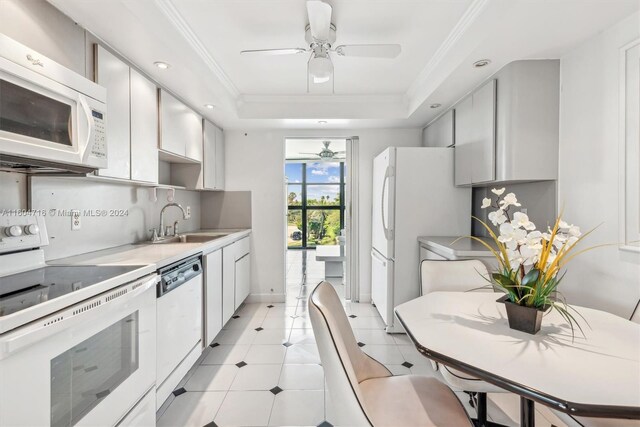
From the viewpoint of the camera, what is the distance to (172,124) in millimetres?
2553

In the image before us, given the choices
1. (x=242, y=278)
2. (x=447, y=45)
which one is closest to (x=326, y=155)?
(x=242, y=278)

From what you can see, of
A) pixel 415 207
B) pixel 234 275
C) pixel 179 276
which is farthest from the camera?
pixel 234 275

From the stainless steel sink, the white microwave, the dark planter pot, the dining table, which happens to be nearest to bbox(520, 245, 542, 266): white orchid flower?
the dark planter pot

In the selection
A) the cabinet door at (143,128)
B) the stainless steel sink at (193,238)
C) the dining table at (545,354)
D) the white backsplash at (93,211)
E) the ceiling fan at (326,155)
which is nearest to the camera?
the dining table at (545,354)

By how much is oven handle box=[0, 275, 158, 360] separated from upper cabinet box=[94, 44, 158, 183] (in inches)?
32.1

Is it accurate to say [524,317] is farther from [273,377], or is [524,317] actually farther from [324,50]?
[324,50]

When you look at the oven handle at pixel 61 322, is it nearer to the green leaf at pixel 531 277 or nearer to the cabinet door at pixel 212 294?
the cabinet door at pixel 212 294

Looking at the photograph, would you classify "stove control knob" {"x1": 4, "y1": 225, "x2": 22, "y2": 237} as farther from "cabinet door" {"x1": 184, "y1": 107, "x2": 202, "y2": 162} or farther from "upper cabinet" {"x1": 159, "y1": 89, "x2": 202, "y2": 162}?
"cabinet door" {"x1": 184, "y1": 107, "x2": 202, "y2": 162}

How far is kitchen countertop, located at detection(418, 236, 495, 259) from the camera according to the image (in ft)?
7.26

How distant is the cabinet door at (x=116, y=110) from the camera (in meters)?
1.74

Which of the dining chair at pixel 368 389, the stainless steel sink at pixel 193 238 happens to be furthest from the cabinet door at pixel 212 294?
the dining chair at pixel 368 389

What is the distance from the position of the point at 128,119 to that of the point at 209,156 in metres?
1.42

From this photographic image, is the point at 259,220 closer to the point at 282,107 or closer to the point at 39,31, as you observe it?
the point at 282,107

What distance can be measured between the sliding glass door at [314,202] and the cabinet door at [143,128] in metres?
6.52
